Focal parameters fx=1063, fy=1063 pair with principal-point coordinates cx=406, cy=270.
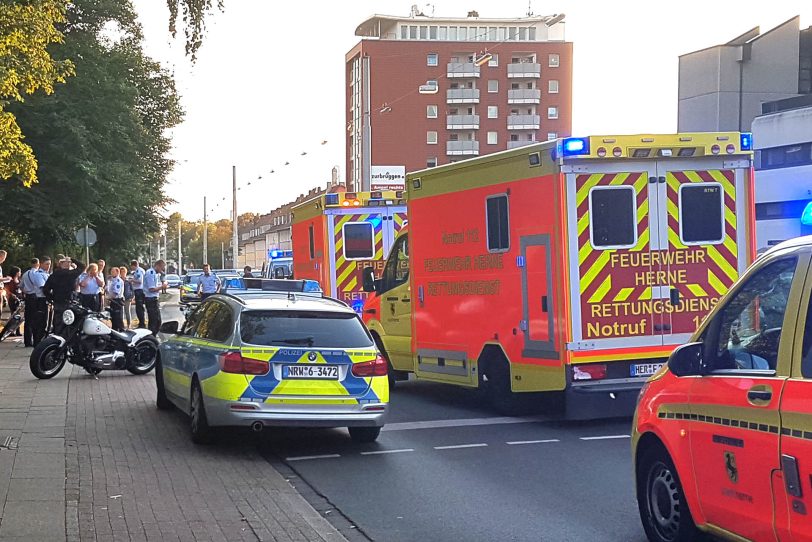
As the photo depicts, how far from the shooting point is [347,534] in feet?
22.5

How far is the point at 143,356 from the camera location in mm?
17000

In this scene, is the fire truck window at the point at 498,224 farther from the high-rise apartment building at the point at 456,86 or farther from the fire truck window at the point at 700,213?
the high-rise apartment building at the point at 456,86

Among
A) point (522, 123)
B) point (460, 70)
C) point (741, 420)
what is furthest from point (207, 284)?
point (522, 123)

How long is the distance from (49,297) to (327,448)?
11020 millimetres

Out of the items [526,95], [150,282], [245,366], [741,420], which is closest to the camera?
[741,420]

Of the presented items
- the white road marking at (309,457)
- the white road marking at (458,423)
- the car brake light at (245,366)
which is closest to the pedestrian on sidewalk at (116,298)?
the white road marking at (458,423)

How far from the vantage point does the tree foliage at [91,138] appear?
3259 centimetres

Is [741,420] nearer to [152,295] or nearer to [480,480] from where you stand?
[480,480]

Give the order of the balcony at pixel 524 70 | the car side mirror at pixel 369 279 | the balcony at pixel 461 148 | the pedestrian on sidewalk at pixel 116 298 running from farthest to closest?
the balcony at pixel 461 148 → the balcony at pixel 524 70 → the pedestrian on sidewalk at pixel 116 298 → the car side mirror at pixel 369 279

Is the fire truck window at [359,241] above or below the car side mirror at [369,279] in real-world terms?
above

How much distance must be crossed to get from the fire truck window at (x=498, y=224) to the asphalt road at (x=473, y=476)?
1.99 m

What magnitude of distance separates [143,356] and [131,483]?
8.91 m

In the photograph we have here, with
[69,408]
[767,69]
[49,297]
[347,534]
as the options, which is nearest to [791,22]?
Result: [767,69]

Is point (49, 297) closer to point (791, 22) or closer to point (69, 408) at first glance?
point (69, 408)
